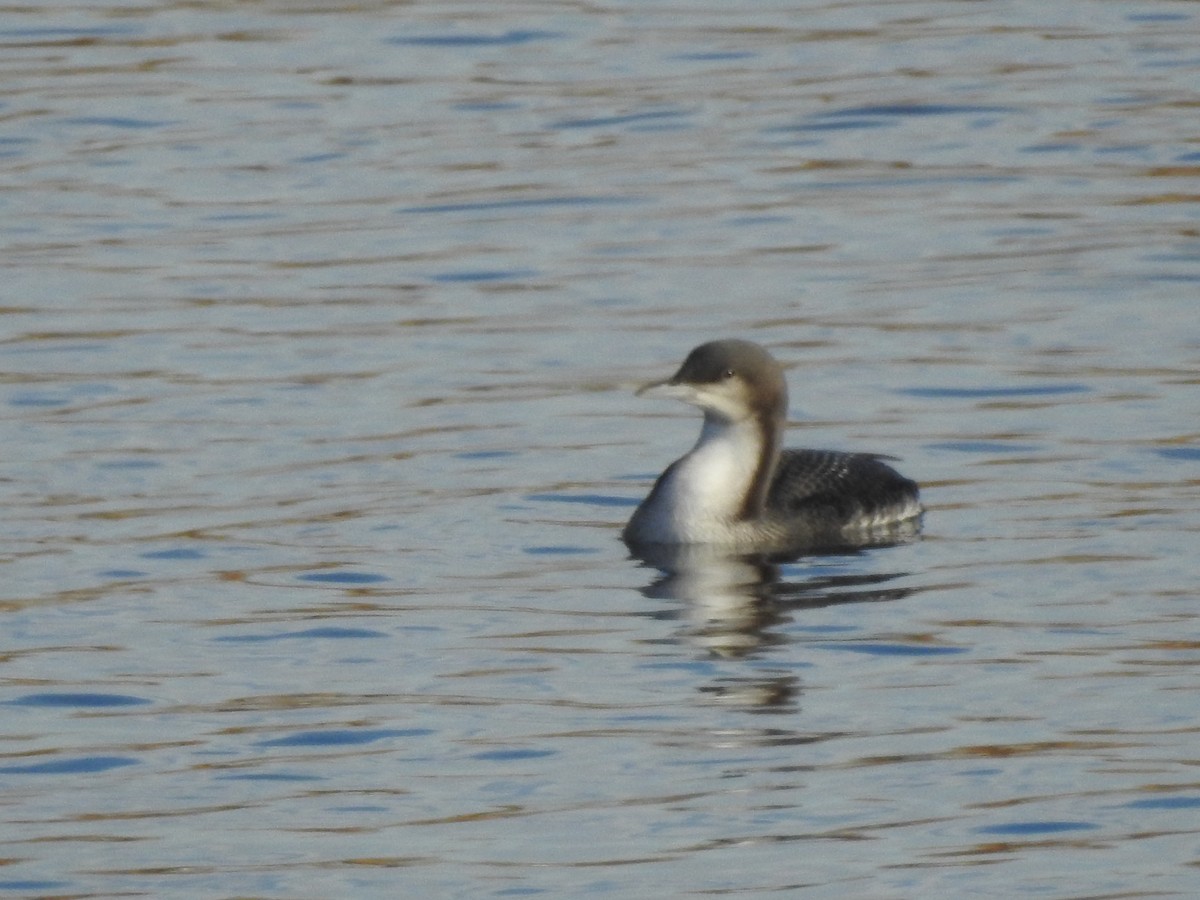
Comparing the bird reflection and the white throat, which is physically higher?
the white throat

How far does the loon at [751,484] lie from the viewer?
11555 millimetres

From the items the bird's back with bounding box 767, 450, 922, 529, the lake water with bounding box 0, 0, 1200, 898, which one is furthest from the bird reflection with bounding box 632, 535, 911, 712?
the bird's back with bounding box 767, 450, 922, 529

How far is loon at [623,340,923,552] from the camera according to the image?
11555 mm

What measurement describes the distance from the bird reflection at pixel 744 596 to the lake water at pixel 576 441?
30 mm

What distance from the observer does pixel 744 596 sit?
1073 cm

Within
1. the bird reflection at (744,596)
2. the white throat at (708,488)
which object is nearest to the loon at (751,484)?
the white throat at (708,488)

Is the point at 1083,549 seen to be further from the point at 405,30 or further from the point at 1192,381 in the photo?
the point at 405,30

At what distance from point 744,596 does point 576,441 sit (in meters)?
2.55

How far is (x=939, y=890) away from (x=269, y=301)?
901 centimetres

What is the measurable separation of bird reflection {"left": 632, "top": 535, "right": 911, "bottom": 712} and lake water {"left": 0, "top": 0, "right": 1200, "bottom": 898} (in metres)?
0.03

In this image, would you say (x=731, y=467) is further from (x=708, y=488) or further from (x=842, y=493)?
(x=842, y=493)

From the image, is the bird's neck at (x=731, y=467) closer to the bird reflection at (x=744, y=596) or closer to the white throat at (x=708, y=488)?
the white throat at (x=708, y=488)

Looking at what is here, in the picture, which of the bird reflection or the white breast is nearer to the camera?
the bird reflection

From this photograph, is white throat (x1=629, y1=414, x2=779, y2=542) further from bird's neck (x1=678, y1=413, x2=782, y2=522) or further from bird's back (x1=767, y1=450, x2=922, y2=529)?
bird's back (x1=767, y1=450, x2=922, y2=529)
